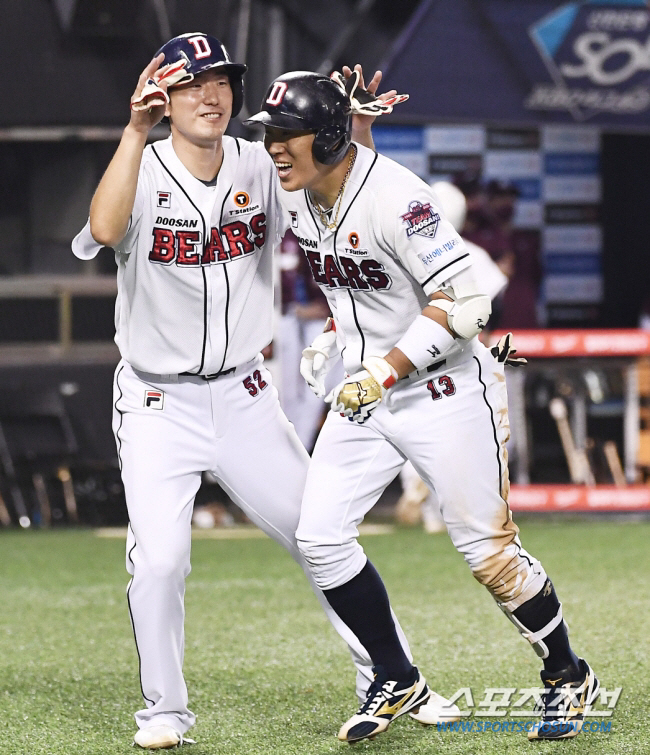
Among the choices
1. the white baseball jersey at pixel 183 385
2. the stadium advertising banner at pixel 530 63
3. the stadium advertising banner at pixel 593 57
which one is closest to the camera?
the white baseball jersey at pixel 183 385

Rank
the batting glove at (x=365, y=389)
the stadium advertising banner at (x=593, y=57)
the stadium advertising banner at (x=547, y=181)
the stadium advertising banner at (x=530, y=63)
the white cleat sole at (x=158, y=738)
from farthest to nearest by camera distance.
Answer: the stadium advertising banner at (x=547, y=181) < the stadium advertising banner at (x=593, y=57) < the stadium advertising banner at (x=530, y=63) < the white cleat sole at (x=158, y=738) < the batting glove at (x=365, y=389)

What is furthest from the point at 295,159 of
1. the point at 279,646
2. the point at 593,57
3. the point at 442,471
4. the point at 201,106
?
the point at 593,57

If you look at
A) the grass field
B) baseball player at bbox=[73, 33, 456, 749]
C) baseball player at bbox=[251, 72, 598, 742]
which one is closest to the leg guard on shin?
baseball player at bbox=[251, 72, 598, 742]

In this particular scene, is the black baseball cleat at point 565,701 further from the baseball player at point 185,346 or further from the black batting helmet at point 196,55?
the black batting helmet at point 196,55

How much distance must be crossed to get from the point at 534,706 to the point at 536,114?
19.7ft

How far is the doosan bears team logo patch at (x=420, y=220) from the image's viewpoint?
137 inches

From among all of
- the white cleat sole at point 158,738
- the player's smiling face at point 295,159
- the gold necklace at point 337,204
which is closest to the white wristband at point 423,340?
the gold necklace at point 337,204

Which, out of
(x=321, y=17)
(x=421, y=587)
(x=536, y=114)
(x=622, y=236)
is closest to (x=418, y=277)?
(x=421, y=587)

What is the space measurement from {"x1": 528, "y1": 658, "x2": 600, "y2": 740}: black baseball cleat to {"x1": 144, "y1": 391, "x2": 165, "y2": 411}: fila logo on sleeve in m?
1.37

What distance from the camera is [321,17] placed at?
32.7 feet

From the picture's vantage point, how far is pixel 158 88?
11.3 feet

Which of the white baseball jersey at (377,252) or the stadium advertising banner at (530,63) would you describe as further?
the stadium advertising banner at (530,63)

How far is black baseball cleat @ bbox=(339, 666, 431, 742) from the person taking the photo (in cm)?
365

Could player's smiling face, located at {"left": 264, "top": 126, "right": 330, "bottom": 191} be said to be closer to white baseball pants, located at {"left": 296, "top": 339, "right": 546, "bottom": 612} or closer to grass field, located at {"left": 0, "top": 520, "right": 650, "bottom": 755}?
white baseball pants, located at {"left": 296, "top": 339, "right": 546, "bottom": 612}
